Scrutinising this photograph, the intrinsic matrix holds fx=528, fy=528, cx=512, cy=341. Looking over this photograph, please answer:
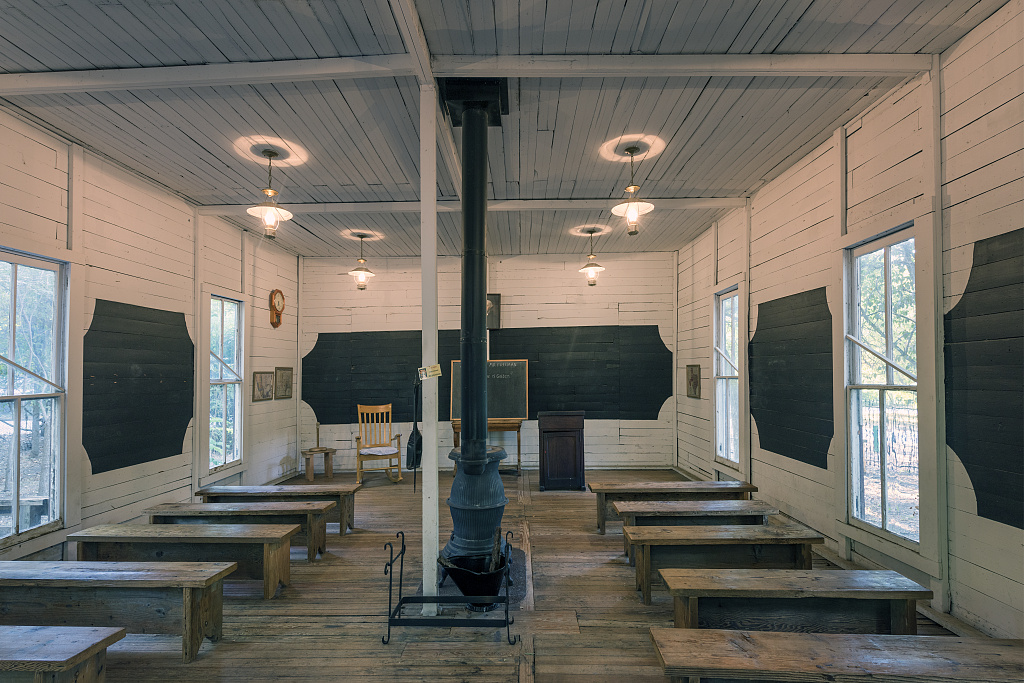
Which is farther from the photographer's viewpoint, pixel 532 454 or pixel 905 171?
pixel 532 454

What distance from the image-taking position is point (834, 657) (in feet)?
7.02

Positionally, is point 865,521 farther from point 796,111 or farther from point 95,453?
point 95,453

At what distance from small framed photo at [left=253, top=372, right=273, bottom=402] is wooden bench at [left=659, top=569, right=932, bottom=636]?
628cm

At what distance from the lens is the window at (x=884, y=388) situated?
12.1ft

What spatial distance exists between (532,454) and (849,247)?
565 cm

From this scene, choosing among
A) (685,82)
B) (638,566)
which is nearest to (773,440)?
(638,566)

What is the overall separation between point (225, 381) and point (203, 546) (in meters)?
3.33

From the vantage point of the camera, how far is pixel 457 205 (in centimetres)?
596

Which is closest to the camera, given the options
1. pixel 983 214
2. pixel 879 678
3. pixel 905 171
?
pixel 879 678

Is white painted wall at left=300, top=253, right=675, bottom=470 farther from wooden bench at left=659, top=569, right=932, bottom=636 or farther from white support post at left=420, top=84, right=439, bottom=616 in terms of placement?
wooden bench at left=659, top=569, right=932, bottom=636

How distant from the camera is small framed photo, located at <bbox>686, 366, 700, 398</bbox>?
7.64m

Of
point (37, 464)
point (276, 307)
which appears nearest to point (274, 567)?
point (37, 464)

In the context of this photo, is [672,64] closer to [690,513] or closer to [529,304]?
[690,513]

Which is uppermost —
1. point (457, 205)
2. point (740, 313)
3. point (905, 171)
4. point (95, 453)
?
point (457, 205)
